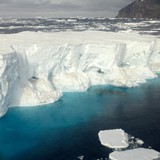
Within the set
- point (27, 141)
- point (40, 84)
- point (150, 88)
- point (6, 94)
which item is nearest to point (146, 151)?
point (27, 141)

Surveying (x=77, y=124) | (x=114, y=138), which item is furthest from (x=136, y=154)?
(x=77, y=124)

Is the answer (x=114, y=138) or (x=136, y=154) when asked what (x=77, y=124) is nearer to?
(x=114, y=138)

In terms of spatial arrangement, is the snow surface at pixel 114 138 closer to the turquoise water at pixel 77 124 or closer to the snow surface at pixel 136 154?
the turquoise water at pixel 77 124

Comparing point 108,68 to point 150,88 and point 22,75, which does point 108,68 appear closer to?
point 150,88

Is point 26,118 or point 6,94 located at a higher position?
point 6,94

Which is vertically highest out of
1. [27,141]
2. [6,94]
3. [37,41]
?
[37,41]

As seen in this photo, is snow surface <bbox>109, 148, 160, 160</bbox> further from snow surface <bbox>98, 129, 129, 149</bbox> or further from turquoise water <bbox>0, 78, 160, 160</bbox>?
snow surface <bbox>98, 129, 129, 149</bbox>

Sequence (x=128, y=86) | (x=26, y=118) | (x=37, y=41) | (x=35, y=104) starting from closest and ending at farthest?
(x=26, y=118) → (x=35, y=104) → (x=37, y=41) → (x=128, y=86)

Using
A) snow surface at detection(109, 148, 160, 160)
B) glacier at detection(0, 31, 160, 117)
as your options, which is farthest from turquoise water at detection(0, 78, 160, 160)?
glacier at detection(0, 31, 160, 117)

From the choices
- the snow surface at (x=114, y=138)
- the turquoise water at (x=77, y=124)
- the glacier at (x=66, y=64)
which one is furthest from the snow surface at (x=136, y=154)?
the glacier at (x=66, y=64)
